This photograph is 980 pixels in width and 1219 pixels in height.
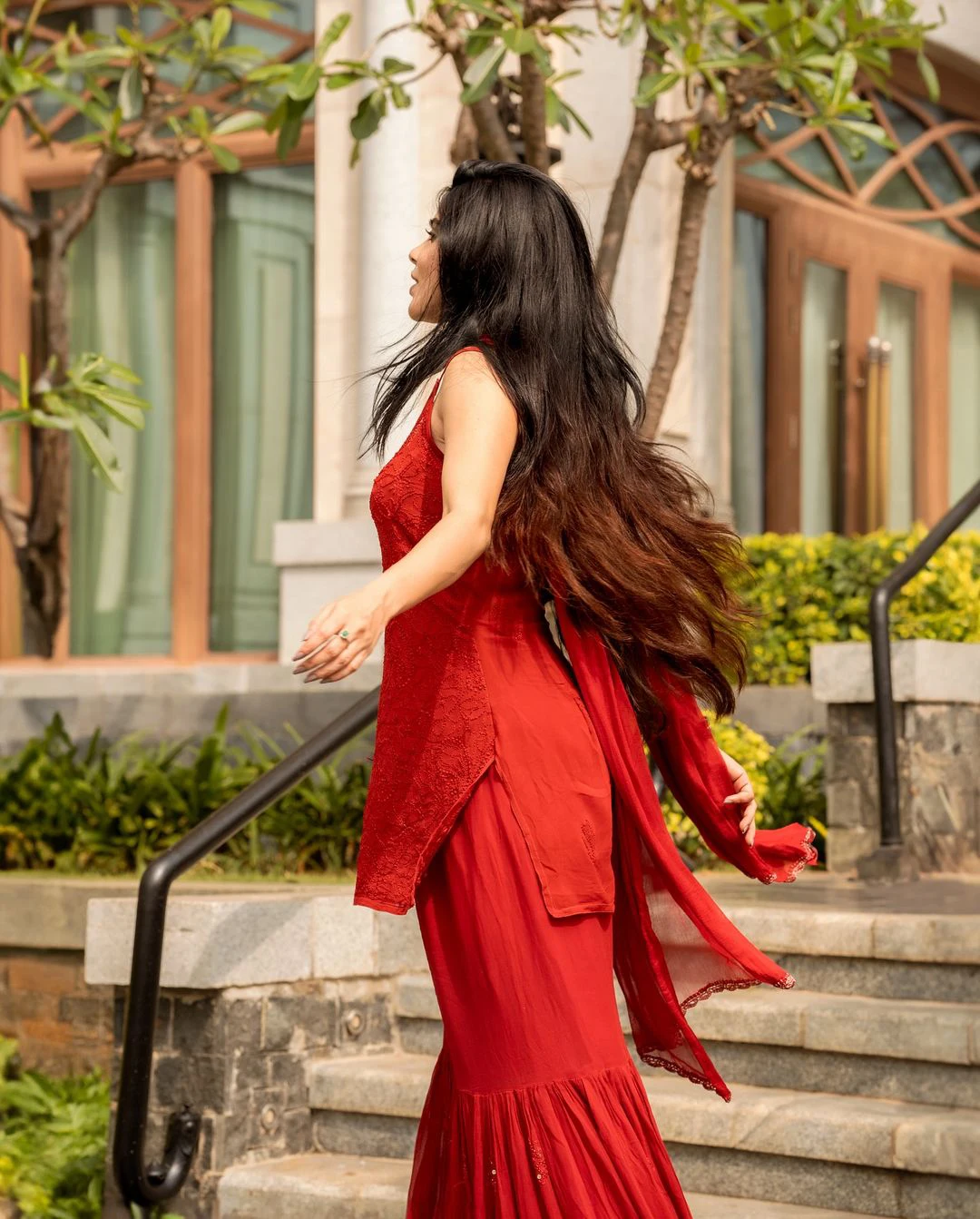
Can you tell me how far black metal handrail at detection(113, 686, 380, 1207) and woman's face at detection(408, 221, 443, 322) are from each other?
196 cm

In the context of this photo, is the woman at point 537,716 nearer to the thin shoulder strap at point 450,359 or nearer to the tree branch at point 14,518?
the thin shoulder strap at point 450,359

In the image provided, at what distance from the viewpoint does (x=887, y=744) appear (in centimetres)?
661

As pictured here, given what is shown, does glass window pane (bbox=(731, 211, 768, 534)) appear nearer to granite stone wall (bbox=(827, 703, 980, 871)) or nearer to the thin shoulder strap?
granite stone wall (bbox=(827, 703, 980, 871))

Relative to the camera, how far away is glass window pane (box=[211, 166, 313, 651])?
10602 millimetres

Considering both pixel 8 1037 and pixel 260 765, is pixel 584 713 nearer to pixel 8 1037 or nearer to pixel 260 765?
pixel 8 1037

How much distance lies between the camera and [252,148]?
414 inches

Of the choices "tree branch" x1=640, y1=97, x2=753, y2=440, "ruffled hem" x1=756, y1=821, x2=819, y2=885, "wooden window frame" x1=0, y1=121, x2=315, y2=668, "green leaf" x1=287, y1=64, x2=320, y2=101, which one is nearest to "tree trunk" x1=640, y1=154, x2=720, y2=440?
"tree branch" x1=640, y1=97, x2=753, y2=440

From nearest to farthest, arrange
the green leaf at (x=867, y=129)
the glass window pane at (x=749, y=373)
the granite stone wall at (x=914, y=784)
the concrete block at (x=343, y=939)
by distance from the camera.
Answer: the concrete block at (x=343, y=939)
the green leaf at (x=867, y=129)
the granite stone wall at (x=914, y=784)
the glass window pane at (x=749, y=373)

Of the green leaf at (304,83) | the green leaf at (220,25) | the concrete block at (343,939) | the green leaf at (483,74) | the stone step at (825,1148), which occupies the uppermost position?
the green leaf at (220,25)

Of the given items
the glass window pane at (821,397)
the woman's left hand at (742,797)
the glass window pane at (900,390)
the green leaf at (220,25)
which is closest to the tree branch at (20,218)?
the green leaf at (220,25)

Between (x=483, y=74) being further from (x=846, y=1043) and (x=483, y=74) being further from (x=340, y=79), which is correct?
(x=846, y=1043)

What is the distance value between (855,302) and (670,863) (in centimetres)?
907

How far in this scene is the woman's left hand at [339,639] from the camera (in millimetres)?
2572

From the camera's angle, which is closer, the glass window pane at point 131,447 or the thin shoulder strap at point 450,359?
the thin shoulder strap at point 450,359
